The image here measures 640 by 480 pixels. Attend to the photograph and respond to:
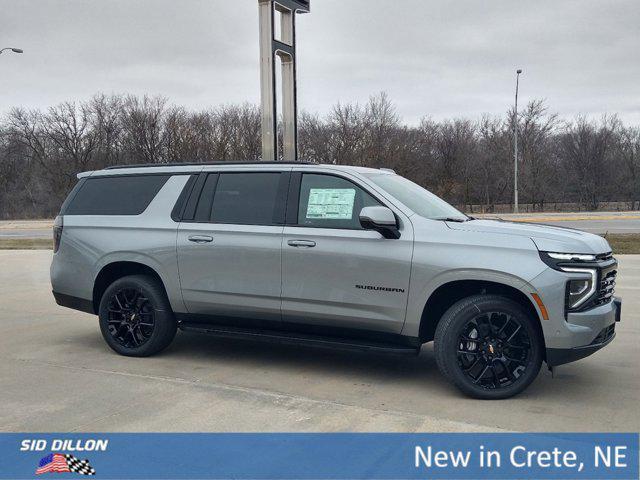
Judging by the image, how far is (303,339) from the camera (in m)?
5.53

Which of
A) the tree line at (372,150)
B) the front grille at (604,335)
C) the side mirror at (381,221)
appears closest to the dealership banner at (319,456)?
the front grille at (604,335)

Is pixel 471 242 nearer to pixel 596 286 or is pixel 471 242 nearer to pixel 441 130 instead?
pixel 596 286

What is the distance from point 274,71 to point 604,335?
9.34m

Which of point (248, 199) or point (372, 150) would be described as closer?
point (248, 199)

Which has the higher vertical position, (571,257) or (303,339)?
(571,257)

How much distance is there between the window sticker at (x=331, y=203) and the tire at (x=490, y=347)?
4.08ft

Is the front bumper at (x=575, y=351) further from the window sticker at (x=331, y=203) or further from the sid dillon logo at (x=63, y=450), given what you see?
the sid dillon logo at (x=63, y=450)

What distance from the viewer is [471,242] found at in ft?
16.3

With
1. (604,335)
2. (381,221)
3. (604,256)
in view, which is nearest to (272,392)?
(381,221)

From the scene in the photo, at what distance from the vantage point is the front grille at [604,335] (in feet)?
15.8

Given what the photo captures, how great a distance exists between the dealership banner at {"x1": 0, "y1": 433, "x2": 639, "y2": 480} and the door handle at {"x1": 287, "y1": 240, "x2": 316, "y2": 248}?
176cm

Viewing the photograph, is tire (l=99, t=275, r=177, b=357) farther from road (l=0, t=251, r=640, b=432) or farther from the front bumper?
the front bumper

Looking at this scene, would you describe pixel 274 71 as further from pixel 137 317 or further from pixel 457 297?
pixel 457 297

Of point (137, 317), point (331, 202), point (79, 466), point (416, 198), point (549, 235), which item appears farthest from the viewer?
point (137, 317)
